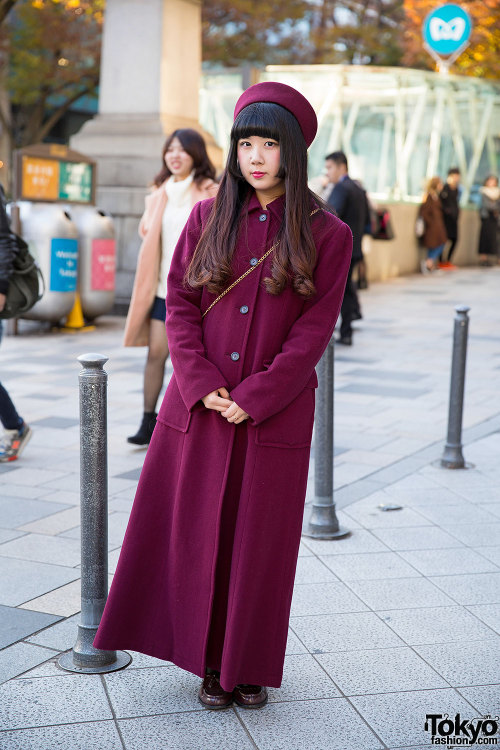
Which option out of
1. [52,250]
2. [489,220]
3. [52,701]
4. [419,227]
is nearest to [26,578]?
[52,701]

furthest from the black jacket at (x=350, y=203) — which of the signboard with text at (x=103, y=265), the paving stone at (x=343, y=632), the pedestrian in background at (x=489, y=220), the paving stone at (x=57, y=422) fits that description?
the pedestrian in background at (x=489, y=220)

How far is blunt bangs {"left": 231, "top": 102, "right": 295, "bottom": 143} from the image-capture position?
2.81m

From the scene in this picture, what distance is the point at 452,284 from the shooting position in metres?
17.7

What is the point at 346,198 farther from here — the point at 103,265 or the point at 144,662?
the point at 144,662

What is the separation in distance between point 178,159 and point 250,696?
350 centimetres

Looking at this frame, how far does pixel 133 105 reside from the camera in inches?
493

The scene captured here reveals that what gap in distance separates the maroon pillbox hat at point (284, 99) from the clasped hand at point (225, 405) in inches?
31.9

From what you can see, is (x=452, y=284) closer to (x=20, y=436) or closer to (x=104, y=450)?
(x=20, y=436)

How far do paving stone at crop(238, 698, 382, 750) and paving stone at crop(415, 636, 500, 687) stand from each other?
43 centimetres

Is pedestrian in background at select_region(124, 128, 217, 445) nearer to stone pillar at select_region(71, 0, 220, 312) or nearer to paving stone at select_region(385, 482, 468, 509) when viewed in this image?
paving stone at select_region(385, 482, 468, 509)

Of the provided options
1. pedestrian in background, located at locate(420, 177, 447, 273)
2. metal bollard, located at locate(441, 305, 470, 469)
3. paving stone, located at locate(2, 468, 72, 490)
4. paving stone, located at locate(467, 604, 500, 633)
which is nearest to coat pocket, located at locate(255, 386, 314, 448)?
paving stone, located at locate(467, 604, 500, 633)

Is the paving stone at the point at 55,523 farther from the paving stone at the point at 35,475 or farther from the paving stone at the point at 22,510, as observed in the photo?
the paving stone at the point at 35,475

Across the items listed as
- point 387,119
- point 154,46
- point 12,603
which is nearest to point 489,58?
point 387,119

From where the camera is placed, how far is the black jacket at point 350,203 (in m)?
9.75
